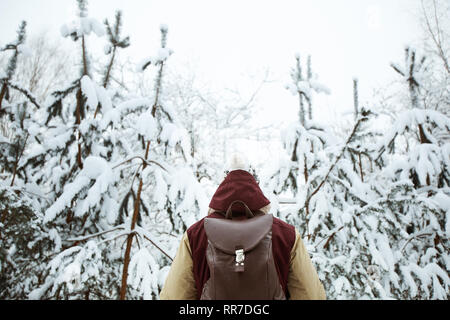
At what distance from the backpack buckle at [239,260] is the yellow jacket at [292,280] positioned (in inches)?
15.4

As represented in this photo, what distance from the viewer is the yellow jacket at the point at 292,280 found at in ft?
5.01

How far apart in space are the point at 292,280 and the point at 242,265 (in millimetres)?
447

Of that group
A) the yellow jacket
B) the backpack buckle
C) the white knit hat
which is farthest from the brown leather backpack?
the white knit hat

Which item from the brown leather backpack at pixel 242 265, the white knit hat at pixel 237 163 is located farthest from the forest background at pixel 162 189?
the brown leather backpack at pixel 242 265

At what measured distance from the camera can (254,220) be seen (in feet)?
4.83

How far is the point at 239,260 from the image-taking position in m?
1.31

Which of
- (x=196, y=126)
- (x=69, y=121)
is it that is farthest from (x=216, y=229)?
(x=196, y=126)

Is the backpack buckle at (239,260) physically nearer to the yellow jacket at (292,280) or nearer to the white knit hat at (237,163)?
the yellow jacket at (292,280)

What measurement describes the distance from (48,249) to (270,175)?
320cm

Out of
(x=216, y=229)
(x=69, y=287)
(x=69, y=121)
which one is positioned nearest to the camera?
Result: (x=216, y=229)

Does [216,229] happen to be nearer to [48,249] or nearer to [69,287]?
[69,287]

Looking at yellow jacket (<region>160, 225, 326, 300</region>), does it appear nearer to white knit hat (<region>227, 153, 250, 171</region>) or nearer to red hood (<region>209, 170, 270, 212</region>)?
red hood (<region>209, 170, 270, 212</region>)

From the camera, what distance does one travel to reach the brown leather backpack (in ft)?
4.28

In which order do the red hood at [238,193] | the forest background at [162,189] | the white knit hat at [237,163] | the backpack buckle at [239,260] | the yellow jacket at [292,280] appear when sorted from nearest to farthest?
the backpack buckle at [239,260] → the yellow jacket at [292,280] → the red hood at [238,193] → the white knit hat at [237,163] → the forest background at [162,189]
